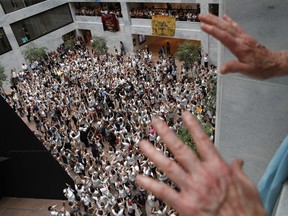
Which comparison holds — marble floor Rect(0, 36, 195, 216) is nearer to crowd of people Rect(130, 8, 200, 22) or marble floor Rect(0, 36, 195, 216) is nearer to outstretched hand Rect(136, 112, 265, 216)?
outstretched hand Rect(136, 112, 265, 216)

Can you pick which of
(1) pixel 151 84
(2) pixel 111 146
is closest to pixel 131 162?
(2) pixel 111 146

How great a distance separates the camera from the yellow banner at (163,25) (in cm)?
2230

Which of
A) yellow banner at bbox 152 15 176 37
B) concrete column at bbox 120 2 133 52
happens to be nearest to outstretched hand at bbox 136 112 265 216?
yellow banner at bbox 152 15 176 37

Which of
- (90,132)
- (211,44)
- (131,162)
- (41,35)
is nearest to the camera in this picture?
(131,162)

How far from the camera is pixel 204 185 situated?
1514 mm

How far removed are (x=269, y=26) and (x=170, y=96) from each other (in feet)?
40.5

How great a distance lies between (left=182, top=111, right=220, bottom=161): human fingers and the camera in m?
1.61

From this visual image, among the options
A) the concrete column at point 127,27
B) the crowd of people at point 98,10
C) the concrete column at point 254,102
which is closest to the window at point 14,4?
the crowd of people at point 98,10

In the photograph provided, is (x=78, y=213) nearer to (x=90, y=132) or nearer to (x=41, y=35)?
(x=90, y=132)

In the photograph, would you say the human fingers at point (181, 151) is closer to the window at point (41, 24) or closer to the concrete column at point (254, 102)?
the concrete column at point (254, 102)

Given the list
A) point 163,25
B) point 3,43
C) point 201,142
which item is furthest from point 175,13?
point 201,142

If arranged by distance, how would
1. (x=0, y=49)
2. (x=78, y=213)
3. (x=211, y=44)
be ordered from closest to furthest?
(x=78, y=213) < (x=211, y=44) < (x=0, y=49)

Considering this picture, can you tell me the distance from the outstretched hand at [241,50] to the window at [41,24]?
26.2 m

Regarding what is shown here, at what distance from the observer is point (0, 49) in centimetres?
2395
